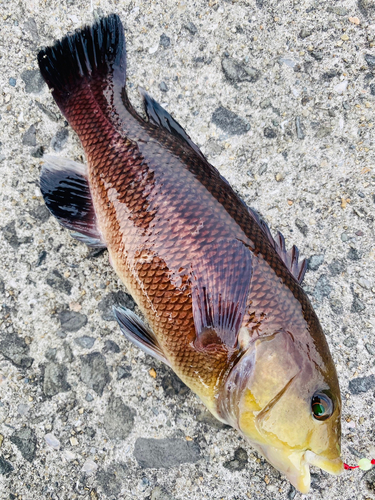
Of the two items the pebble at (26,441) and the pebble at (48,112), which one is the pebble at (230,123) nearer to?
the pebble at (48,112)

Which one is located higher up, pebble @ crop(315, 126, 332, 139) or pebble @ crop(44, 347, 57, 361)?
pebble @ crop(315, 126, 332, 139)

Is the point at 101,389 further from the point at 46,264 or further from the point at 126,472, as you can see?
the point at 46,264

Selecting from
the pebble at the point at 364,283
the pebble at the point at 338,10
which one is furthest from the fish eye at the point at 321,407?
the pebble at the point at 338,10

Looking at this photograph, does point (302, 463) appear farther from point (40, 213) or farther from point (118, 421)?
point (40, 213)

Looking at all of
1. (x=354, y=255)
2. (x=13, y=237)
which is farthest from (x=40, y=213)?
(x=354, y=255)

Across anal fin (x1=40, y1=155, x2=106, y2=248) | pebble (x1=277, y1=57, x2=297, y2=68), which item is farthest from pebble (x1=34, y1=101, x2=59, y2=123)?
pebble (x1=277, y1=57, x2=297, y2=68)

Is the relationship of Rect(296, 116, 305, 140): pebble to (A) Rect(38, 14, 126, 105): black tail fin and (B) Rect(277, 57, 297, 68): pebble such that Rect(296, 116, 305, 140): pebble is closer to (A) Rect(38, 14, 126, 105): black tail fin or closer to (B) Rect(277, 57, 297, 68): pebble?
(B) Rect(277, 57, 297, 68): pebble
